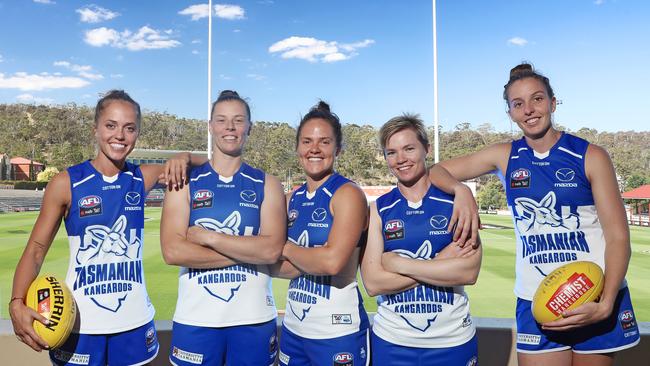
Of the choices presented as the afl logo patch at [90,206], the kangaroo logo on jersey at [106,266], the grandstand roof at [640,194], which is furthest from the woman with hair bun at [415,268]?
the grandstand roof at [640,194]

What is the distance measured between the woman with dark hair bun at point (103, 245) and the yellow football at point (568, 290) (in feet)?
5.90

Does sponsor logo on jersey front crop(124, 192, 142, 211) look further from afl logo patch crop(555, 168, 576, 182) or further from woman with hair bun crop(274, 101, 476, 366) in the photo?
afl logo patch crop(555, 168, 576, 182)

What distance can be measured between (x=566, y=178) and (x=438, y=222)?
665mm

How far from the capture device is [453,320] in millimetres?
2152

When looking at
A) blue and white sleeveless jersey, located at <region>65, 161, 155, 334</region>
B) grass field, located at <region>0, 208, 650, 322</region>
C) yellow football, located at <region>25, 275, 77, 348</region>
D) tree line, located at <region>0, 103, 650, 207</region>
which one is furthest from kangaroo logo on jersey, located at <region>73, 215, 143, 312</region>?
tree line, located at <region>0, 103, 650, 207</region>

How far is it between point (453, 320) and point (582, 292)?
0.56 meters

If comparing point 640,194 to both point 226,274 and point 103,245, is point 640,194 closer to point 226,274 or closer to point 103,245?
point 226,274

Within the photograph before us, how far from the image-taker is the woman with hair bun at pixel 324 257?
2178 millimetres

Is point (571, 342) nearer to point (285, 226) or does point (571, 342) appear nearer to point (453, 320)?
point (453, 320)

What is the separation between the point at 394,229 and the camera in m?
2.26

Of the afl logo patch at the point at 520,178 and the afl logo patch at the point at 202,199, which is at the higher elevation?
the afl logo patch at the point at 520,178

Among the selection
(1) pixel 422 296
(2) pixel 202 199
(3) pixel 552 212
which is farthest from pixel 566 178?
(2) pixel 202 199

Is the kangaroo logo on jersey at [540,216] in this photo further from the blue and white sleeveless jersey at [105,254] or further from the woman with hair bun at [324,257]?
the blue and white sleeveless jersey at [105,254]

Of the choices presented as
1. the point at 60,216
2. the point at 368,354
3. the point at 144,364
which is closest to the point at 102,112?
the point at 60,216
